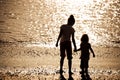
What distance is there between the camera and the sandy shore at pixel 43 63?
13.7 meters

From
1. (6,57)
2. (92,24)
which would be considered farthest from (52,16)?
(6,57)

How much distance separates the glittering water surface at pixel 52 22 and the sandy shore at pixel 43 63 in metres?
1.87

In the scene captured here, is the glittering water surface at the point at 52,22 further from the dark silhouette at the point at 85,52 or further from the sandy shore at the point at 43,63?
the dark silhouette at the point at 85,52

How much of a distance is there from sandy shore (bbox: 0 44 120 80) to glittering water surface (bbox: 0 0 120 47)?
1872mm

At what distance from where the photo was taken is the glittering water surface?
21180 mm

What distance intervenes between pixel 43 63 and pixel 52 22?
38.6 ft

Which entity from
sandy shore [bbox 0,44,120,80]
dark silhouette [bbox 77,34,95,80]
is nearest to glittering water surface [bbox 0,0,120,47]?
sandy shore [bbox 0,44,120,80]

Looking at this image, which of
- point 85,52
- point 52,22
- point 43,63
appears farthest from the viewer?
point 52,22

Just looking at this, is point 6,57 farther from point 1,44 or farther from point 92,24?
point 92,24

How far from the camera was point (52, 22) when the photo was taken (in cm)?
2734

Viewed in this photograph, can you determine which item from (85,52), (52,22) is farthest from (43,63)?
(52,22)

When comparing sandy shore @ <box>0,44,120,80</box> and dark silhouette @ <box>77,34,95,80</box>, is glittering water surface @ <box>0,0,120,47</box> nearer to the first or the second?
sandy shore @ <box>0,44,120,80</box>

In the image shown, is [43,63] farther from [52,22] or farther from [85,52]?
[52,22]

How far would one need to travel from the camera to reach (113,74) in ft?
47.0
